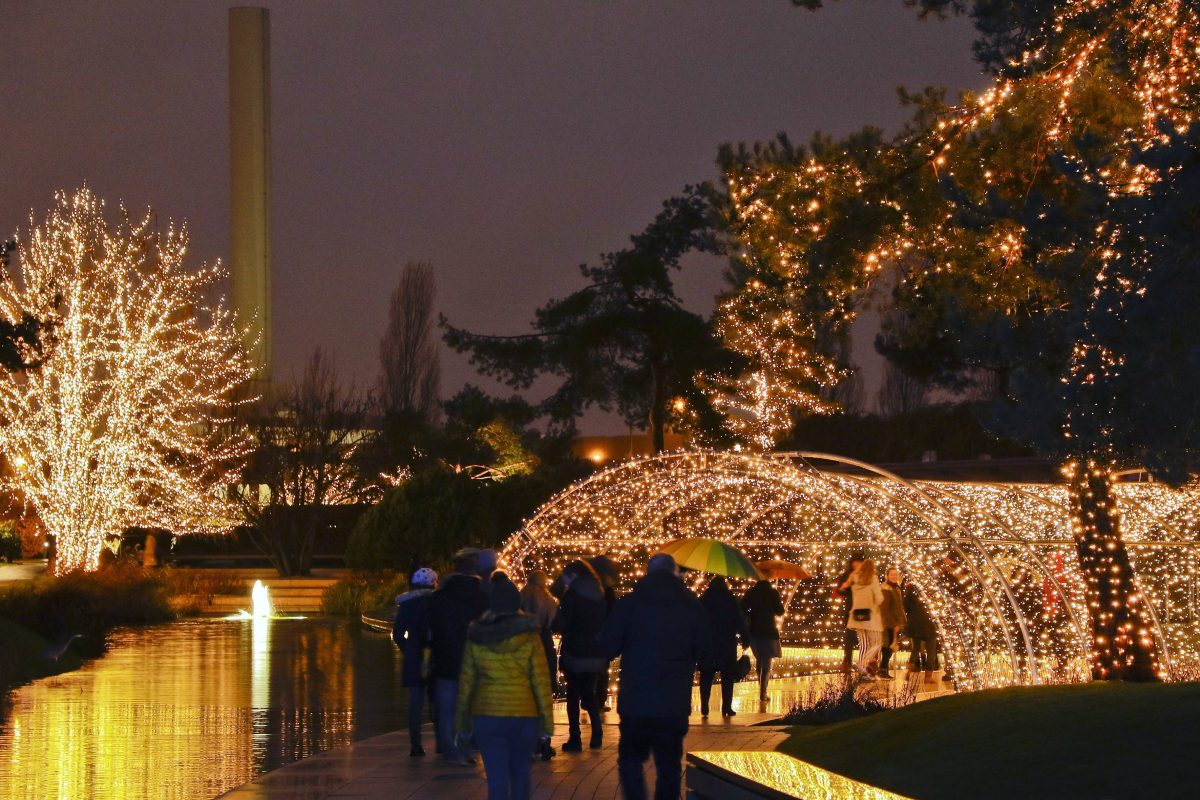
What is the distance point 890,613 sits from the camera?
22359mm

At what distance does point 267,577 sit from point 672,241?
14.3m

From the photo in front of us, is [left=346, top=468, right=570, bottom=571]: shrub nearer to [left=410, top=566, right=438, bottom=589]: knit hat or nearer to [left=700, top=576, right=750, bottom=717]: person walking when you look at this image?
[left=700, top=576, right=750, bottom=717]: person walking

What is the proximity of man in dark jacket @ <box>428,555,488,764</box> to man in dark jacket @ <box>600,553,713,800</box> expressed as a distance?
138 inches

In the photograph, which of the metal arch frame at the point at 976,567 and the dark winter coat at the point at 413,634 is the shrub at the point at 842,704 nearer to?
the metal arch frame at the point at 976,567

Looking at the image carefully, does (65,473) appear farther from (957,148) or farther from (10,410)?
(957,148)

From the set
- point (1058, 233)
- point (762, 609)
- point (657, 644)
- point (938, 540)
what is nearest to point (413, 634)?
point (657, 644)

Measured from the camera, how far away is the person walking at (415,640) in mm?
14352

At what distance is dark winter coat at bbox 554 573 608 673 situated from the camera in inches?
562

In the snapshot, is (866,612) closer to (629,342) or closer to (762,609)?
(762,609)

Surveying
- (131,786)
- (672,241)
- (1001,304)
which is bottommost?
(131,786)

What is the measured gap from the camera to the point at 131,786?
1341 centimetres

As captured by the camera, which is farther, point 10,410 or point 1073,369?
point 10,410

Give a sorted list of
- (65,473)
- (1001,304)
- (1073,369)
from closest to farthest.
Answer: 1. (1073,369)
2. (1001,304)
3. (65,473)

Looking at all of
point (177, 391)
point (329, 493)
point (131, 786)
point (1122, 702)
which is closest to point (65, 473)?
point (177, 391)
